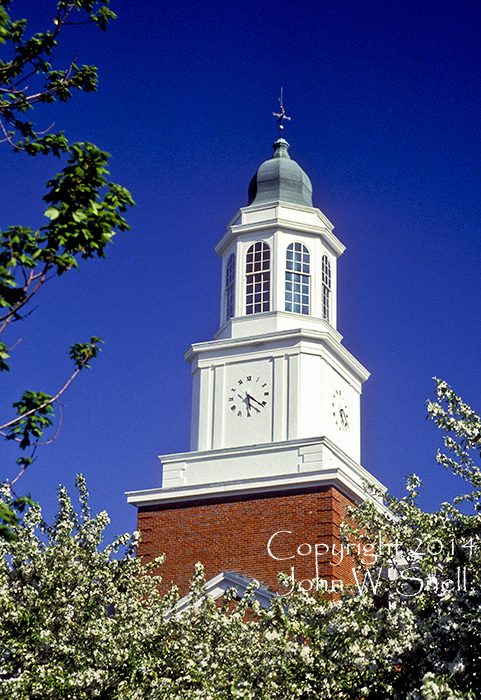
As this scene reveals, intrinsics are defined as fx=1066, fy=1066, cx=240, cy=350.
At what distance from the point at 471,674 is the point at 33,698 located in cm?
744

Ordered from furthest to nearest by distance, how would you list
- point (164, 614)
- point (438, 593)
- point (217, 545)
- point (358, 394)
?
point (358, 394) < point (217, 545) < point (164, 614) < point (438, 593)

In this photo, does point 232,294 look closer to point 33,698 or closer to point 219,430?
point 219,430

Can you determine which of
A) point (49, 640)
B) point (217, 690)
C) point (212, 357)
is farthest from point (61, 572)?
point (212, 357)

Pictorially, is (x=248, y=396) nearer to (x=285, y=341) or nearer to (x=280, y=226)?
(x=285, y=341)

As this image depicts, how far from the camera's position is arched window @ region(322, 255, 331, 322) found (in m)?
28.4

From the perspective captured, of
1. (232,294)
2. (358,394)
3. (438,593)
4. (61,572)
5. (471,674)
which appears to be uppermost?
(232,294)

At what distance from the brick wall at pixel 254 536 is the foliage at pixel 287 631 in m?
4.50

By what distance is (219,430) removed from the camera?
2648 cm

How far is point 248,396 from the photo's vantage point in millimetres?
26406

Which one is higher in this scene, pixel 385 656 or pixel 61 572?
pixel 61 572

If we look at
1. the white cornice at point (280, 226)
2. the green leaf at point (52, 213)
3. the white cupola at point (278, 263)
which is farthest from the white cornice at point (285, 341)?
the green leaf at point (52, 213)

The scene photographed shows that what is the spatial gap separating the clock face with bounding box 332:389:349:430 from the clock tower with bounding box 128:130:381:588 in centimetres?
3

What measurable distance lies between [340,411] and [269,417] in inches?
85.5

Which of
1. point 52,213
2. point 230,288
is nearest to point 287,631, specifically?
point 52,213
